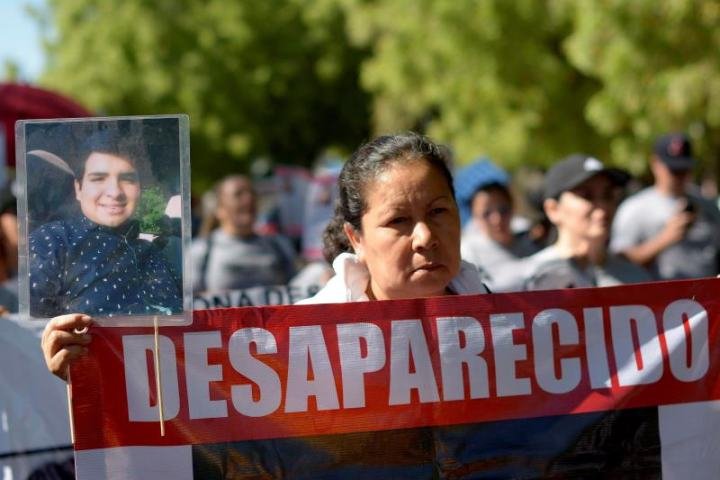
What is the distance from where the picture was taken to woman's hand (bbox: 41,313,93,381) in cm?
305

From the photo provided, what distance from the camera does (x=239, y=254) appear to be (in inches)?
329

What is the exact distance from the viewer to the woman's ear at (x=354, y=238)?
142 inches

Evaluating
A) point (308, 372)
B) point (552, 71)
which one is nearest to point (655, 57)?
point (552, 71)

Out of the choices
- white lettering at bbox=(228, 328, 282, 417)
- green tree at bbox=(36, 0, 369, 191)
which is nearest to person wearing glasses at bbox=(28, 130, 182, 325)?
white lettering at bbox=(228, 328, 282, 417)

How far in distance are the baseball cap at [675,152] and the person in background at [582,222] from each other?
2684mm

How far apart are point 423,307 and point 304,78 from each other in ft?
112

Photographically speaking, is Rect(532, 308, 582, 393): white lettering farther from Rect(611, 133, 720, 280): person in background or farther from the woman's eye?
Rect(611, 133, 720, 280): person in background

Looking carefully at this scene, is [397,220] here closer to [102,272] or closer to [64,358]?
[102,272]

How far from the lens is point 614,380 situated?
3.40 m

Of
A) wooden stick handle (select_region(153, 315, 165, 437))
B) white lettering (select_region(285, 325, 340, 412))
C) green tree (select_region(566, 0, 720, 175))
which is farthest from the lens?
green tree (select_region(566, 0, 720, 175))

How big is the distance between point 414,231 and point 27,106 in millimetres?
12846

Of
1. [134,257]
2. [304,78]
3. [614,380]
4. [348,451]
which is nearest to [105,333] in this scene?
[134,257]

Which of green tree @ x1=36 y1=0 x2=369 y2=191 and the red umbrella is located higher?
green tree @ x1=36 y1=0 x2=369 y2=191

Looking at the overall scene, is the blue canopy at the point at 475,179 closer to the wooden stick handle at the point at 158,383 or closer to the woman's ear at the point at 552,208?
the woman's ear at the point at 552,208
